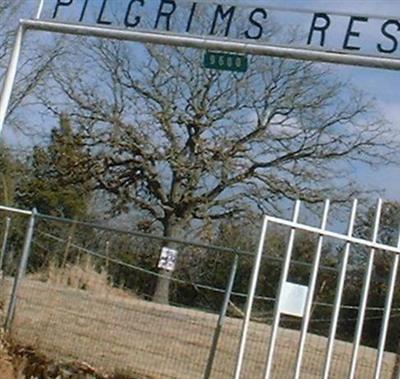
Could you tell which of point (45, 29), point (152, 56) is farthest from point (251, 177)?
point (45, 29)

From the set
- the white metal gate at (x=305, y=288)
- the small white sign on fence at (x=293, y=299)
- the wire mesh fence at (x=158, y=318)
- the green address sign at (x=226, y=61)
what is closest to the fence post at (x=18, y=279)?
the wire mesh fence at (x=158, y=318)

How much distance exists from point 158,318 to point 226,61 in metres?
4.76

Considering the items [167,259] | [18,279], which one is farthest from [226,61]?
[167,259]

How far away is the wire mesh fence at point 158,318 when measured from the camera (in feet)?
37.0

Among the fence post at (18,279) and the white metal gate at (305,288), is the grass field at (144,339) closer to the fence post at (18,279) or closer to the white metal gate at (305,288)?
the fence post at (18,279)

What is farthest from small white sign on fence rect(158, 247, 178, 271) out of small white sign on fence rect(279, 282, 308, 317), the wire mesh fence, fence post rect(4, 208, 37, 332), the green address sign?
small white sign on fence rect(279, 282, 308, 317)

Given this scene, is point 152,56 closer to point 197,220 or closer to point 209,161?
point 209,161

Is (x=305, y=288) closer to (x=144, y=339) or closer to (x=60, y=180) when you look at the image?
(x=144, y=339)

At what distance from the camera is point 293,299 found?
7.05 metres

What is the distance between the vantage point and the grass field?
1147cm

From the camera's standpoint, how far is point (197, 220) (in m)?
34.3

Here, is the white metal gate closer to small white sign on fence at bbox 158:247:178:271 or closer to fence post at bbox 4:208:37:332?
fence post at bbox 4:208:37:332

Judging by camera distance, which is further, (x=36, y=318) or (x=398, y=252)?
(x=36, y=318)

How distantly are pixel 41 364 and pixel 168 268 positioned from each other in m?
4.42
